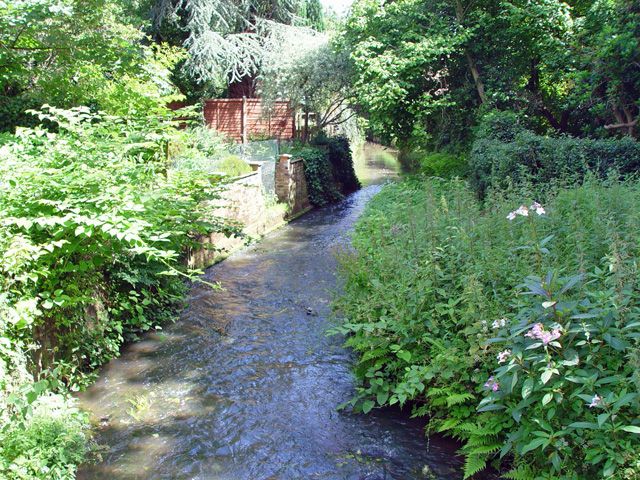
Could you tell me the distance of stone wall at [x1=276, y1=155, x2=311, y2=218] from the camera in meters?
14.9

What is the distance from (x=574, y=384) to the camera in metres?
3.06

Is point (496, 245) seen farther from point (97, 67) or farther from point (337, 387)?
point (97, 67)

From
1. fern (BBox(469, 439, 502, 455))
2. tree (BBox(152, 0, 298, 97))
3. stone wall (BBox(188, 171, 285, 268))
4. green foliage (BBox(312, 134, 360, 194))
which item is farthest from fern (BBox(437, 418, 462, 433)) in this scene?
tree (BBox(152, 0, 298, 97))

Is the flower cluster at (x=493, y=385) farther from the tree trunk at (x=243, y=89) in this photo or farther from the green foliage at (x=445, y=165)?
the tree trunk at (x=243, y=89)

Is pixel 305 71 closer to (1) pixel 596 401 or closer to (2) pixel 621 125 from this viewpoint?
(2) pixel 621 125

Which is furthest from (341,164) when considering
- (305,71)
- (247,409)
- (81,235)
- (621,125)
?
(81,235)

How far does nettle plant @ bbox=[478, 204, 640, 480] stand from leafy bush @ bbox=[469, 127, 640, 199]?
5.23 meters

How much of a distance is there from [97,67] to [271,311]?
18.5 ft

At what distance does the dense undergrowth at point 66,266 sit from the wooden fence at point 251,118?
1465cm

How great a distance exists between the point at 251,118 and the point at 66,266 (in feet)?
56.9

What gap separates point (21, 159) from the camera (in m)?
4.95

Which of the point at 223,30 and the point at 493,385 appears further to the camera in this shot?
the point at 223,30

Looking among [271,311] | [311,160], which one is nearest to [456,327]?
[271,311]

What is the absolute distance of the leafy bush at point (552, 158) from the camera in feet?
28.2
